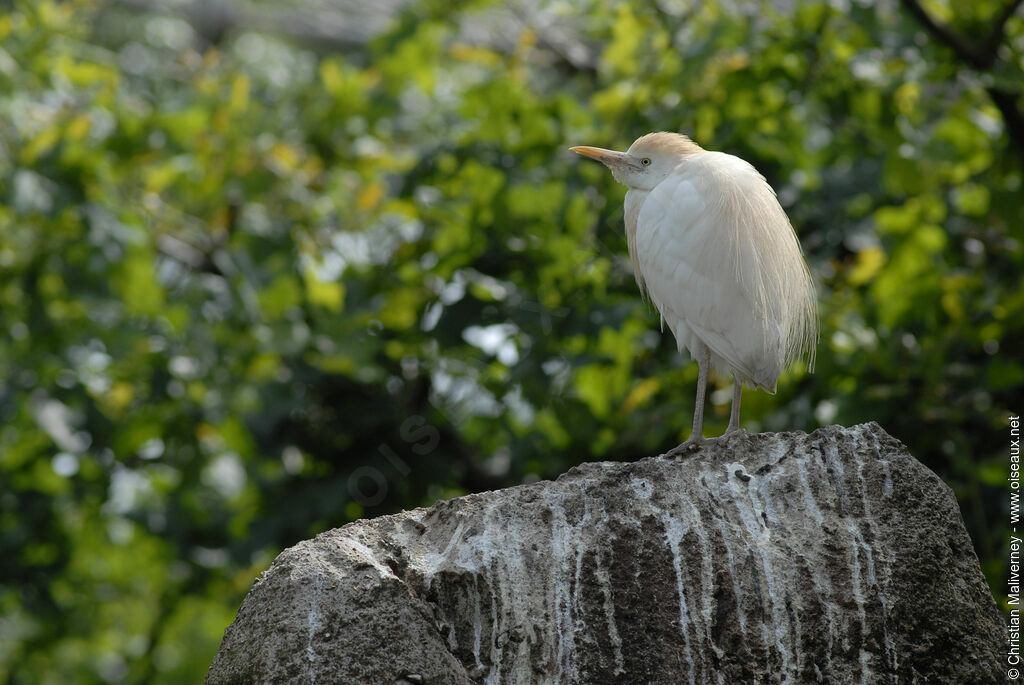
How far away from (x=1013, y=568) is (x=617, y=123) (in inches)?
115

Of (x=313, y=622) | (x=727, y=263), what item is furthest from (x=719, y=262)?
(x=313, y=622)

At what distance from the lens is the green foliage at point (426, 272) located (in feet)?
16.7

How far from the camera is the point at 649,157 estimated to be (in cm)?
359

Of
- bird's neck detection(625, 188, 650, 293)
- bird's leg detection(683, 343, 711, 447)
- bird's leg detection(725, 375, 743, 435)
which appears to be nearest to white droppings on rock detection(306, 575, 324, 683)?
bird's leg detection(683, 343, 711, 447)

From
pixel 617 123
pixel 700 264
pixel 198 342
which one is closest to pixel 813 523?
pixel 700 264

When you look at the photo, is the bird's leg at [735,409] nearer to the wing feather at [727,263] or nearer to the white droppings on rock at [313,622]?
the wing feather at [727,263]

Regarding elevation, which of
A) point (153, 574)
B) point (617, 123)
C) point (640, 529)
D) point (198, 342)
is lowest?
point (153, 574)

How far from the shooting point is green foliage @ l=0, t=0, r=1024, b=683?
509 centimetres

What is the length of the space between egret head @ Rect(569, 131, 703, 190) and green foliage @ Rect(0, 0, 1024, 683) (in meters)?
1.28

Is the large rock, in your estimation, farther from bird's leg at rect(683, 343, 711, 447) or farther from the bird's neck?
the bird's neck

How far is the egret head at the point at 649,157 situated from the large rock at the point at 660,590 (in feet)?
3.78

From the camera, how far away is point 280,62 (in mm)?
12812

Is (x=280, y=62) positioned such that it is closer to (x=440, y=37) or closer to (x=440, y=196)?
(x=440, y=37)

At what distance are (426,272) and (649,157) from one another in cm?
215
